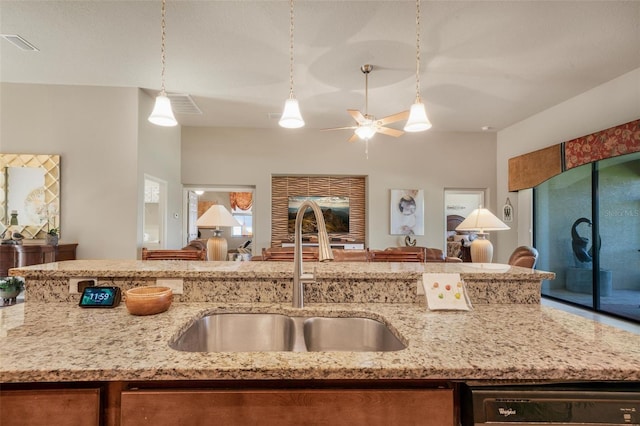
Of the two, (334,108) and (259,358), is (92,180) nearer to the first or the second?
(334,108)

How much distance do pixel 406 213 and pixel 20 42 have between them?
5600 millimetres

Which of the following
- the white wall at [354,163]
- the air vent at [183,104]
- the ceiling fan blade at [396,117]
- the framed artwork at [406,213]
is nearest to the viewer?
the ceiling fan blade at [396,117]

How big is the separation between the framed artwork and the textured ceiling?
182cm

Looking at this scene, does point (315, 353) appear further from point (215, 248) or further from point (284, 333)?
point (215, 248)

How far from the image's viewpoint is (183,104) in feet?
15.1

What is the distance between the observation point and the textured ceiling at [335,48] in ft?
8.61

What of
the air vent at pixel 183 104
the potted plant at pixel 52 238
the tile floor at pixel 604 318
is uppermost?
the air vent at pixel 183 104

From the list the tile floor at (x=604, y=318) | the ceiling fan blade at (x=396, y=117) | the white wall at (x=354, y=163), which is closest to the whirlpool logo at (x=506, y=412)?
the ceiling fan blade at (x=396, y=117)

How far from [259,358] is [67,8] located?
337 centimetres

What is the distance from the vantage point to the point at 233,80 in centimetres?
389

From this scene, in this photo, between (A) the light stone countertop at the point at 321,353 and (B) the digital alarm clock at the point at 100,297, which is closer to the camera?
(A) the light stone countertop at the point at 321,353

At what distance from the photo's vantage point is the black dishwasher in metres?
0.69

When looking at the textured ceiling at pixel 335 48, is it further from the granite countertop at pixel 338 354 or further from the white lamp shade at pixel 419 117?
the granite countertop at pixel 338 354

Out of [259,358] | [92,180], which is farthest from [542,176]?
[92,180]
